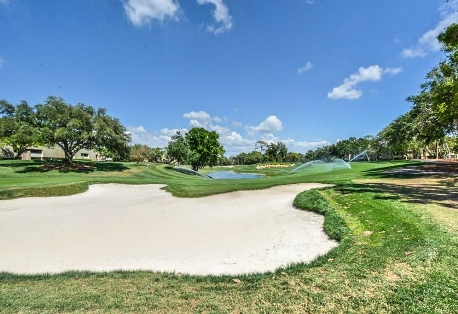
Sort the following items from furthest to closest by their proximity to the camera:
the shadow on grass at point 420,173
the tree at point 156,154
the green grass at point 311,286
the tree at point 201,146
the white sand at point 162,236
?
the tree at point 156,154 < the tree at point 201,146 < the shadow on grass at point 420,173 < the white sand at point 162,236 < the green grass at point 311,286

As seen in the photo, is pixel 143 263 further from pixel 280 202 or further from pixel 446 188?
pixel 446 188

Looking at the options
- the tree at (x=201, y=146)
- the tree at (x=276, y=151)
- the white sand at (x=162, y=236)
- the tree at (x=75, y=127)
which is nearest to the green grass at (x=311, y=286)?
the white sand at (x=162, y=236)

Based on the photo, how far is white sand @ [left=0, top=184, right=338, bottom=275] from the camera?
5.81 m

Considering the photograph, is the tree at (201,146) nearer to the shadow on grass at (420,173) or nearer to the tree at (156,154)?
the shadow on grass at (420,173)

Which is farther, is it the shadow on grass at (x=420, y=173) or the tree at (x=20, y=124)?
the tree at (x=20, y=124)

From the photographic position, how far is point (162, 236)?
7898 millimetres

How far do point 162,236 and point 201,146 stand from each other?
146ft

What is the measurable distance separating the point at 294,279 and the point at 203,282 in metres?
1.57

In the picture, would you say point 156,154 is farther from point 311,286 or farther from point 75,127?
point 311,286

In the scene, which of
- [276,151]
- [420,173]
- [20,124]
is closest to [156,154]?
[276,151]

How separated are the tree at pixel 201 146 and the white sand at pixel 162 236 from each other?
3868 centimetres

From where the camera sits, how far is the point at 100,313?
3.29 metres

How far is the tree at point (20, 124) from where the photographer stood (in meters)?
30.6

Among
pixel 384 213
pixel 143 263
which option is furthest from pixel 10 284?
pixel 384 213
